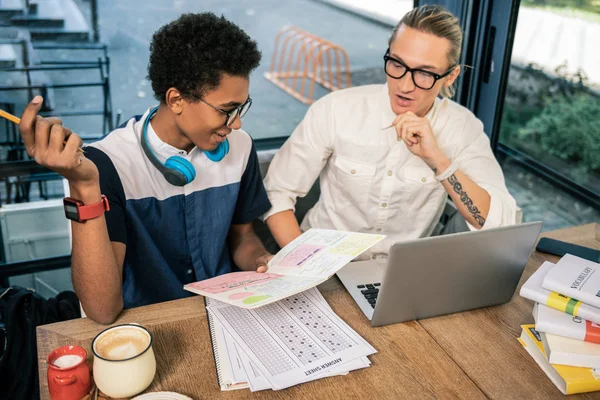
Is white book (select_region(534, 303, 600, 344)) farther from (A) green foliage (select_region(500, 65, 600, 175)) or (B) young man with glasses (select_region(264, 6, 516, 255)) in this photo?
(A) green foliage (select_region(500, 65, 600, 175))

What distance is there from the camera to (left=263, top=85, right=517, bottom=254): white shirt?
188 cm

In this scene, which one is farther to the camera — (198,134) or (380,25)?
(380,25)

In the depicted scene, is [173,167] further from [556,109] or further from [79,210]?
[556,109]

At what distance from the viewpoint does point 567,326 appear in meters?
1.21

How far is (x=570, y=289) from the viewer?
1242mm

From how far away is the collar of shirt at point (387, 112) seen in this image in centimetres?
188

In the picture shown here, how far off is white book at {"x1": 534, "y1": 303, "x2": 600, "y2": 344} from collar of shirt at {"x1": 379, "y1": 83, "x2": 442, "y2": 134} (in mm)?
824

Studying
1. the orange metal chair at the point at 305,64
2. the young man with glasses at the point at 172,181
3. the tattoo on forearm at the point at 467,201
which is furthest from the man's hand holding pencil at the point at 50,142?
the orange metal chair at the point at 305,64

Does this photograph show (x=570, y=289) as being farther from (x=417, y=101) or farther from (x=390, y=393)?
(x=417, y=101)

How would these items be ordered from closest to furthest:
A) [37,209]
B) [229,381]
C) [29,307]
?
[229,381]
[29,307]
[37,209]

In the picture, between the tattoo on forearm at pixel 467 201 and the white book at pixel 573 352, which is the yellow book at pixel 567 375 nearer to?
the white book at pixel 573 352

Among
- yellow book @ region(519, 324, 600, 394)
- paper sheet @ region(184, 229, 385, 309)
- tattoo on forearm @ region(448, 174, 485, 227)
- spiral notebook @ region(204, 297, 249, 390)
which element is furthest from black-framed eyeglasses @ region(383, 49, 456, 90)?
spiral notebook @ region(204, 297, 249, 390)

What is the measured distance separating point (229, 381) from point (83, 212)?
470 millimetres

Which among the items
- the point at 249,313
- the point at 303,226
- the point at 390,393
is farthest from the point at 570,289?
the point at 303,226
